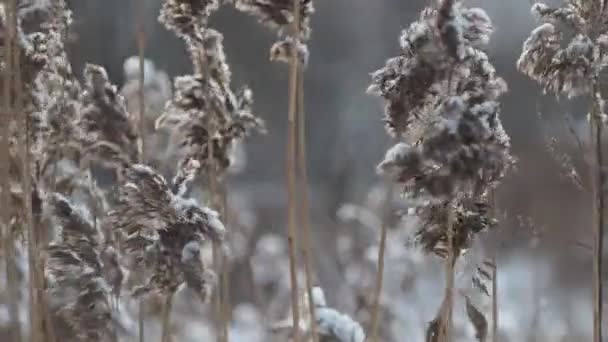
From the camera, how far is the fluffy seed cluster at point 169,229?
1.35m

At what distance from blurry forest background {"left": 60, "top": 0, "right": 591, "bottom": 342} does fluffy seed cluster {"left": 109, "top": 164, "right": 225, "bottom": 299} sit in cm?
173

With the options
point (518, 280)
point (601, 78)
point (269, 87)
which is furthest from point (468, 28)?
point (269, 87)

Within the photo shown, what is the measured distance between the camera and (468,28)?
141 centimetres

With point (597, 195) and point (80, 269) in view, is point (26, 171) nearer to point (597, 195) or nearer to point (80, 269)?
point (80, 269)

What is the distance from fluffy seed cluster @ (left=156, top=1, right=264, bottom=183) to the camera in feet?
5.22

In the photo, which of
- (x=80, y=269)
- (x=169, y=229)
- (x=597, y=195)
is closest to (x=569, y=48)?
(x=597, y=195)

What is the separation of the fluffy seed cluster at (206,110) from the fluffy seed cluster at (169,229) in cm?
18

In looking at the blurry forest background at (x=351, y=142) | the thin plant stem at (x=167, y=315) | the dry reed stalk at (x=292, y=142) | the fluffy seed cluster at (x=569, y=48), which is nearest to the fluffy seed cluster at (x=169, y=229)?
the thin plant stem at (x=167, y=315)

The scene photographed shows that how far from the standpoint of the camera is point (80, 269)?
5.21 feet

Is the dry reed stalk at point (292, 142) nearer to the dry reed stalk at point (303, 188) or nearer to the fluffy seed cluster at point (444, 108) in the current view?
the dry reed stalk at point (303, 188)

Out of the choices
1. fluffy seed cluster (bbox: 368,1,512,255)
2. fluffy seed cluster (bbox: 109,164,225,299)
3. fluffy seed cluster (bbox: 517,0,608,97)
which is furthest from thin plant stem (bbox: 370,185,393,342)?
fluffy seed cluster (bbox: 517,0,608,97)

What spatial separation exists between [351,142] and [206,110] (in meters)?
6.58

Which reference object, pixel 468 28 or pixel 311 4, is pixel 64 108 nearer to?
pixel 311 4

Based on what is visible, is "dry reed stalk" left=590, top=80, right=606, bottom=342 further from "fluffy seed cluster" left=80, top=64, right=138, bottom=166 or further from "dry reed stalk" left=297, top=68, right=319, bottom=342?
"fluffy seed cluster" left=80, top=64, right=138, bottom=166
